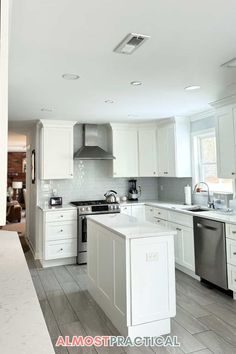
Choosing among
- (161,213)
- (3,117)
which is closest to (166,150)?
(161,213)

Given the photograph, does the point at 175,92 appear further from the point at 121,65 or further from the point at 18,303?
the point at 18,303

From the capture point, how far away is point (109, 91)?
10.5ft

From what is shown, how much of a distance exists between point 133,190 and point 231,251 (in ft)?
9.01

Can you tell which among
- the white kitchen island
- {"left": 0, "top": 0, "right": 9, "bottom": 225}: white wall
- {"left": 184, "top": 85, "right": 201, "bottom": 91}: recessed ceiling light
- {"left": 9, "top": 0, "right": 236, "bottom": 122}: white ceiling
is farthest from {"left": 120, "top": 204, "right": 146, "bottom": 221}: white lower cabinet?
{"left": 0, "top": 0, "right": 9, "bottom": 225}: white wall

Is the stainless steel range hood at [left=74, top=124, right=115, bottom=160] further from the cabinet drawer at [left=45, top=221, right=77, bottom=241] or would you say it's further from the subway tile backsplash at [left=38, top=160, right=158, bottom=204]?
the cabinet drawer at [left=45, top=221, right=77, bottom=241]

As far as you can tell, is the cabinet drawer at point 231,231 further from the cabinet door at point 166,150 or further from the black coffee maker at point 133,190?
the black coffee maker at point 133,190

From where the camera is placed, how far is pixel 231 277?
307 centimetres

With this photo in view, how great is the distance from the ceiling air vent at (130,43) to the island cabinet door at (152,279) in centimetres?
161

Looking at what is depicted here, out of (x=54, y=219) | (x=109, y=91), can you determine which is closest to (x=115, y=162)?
(x=54, y=219)

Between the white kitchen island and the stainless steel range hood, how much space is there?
244 centimetres

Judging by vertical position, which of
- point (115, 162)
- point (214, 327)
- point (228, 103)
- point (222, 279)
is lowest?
point (214, 327)

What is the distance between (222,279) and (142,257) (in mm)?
1435

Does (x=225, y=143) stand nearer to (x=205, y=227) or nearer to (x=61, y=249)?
(x=205, y=227)

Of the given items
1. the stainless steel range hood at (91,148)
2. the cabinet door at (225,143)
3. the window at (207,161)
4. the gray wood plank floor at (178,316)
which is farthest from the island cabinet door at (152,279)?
the stainless steel range hood at (91,148)
